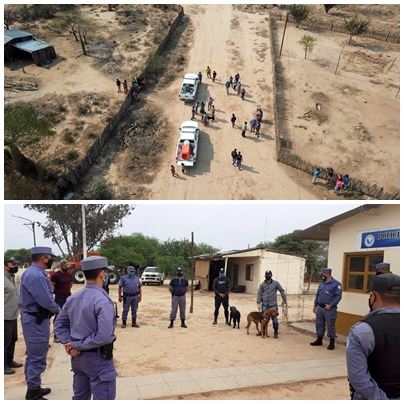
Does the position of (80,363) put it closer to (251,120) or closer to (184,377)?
(184,377)

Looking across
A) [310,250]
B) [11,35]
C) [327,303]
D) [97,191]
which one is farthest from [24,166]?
[310,250]

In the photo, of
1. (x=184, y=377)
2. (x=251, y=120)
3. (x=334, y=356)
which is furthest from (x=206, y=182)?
(x=184, y=377)

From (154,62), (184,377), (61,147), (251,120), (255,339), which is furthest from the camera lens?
(154,62)

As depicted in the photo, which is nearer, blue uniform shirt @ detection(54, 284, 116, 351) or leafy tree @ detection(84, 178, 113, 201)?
blue uniform shirt @ detection(54, 284, 116, 351)

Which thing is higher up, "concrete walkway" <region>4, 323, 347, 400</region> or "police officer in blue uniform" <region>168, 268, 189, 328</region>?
"police officer in blue uniform" <region>168, 268, 189, 328</region>

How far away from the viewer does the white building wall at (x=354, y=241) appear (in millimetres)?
7590

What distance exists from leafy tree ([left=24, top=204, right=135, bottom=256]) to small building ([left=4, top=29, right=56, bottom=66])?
9.14m

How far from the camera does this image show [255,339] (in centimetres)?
835

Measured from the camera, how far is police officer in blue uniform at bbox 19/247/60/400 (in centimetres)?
464

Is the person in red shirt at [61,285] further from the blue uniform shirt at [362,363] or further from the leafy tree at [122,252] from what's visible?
the leafy tree at [122,252]

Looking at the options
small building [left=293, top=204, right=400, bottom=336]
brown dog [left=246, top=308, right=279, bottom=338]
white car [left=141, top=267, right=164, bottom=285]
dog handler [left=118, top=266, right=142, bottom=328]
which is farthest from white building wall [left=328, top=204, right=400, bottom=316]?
white car [left=141, top=267, right=164, bottom=285]

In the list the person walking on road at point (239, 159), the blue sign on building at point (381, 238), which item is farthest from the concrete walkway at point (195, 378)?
the person walking on road at point (239, 159)

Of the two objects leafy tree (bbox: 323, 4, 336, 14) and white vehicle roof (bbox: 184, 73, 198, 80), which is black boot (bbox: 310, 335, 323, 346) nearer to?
white vehicle roof (bbox: 184, 73, 198, 80)

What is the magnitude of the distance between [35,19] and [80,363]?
32.4 meters
